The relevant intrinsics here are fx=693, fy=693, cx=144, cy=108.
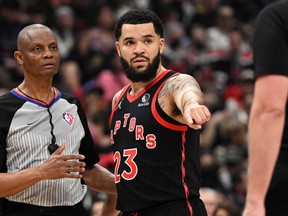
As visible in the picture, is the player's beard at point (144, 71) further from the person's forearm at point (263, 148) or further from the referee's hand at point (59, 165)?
the person's forearm at point (263, 148)

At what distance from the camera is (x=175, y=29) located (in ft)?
54.4

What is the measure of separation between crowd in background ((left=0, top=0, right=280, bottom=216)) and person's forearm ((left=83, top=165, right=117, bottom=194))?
2974 mm

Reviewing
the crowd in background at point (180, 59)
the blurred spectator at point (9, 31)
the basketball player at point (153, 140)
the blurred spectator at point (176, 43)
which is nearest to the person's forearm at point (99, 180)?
the basketball player at point (153, 140)

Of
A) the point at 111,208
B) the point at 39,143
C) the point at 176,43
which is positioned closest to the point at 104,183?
the point at 111,208

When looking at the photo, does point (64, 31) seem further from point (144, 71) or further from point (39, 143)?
point (144, 71)

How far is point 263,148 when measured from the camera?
3602 mm

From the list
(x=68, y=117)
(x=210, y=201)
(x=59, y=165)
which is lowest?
(x=210, y=201)

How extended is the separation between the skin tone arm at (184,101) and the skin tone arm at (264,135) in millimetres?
744

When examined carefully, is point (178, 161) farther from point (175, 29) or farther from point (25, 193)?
point (175, 29)

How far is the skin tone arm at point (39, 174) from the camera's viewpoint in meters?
5.52

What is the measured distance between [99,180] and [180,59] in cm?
940

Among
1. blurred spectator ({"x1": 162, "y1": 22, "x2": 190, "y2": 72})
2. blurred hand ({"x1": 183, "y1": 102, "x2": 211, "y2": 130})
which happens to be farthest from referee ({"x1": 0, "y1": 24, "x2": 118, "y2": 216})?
blurred spectator ({"x1": 162, "y1": 22, "x2": 190, "y2": 72})

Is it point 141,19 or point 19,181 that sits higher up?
point 141,19

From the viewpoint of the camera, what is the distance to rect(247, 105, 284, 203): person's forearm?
360 centimetres
